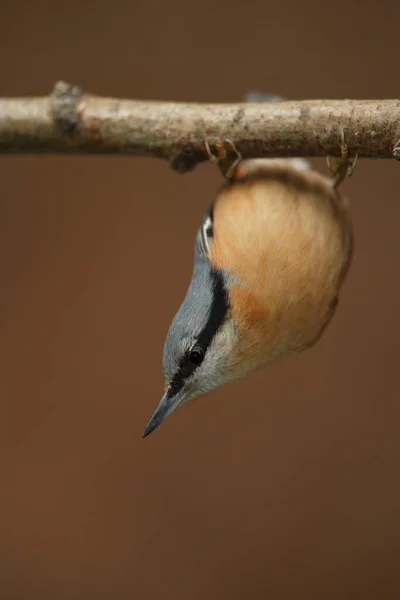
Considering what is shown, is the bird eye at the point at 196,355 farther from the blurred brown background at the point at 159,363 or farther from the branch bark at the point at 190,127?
the blurred brown background at the point at 159,363

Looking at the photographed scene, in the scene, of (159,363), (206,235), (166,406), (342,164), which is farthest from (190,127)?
(159,363)

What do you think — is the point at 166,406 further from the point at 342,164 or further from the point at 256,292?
the point at 342,164

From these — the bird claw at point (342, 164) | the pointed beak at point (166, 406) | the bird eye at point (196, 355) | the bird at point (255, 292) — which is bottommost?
the pointed beak at point (166, 406)

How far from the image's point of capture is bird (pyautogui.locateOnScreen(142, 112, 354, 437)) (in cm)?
144

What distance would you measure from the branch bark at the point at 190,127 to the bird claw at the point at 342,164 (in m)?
0.01

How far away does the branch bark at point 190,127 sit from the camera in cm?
142

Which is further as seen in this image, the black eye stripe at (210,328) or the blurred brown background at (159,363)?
the blurred brown background at (159,363)

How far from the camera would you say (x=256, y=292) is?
1.47 meters

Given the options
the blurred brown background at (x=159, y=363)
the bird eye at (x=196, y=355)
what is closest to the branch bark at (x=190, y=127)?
the bird eye at (x=196, y=355)

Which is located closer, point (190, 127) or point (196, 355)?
point (196, 355)

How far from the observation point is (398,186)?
292cm

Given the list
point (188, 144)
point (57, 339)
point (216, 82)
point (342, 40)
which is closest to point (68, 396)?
point (57, 339)

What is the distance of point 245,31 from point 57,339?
161 centimetres

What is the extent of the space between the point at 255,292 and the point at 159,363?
5.32ft
